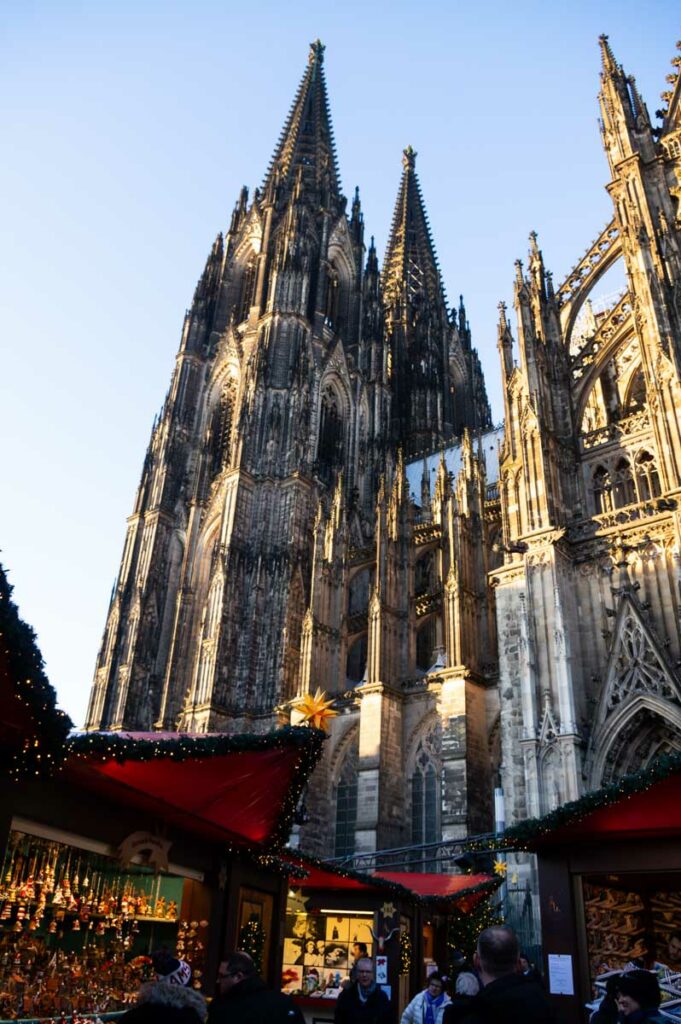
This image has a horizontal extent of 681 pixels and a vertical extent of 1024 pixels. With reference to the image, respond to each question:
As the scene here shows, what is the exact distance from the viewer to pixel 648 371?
18.7 meters

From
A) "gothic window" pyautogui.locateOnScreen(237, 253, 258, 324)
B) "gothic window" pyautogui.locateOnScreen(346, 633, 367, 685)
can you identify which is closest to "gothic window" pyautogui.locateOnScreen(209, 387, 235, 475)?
"gothic window" pyautogui.locateOnScreen(237, 253, 258, 324)

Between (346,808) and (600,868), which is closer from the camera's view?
(600,868)

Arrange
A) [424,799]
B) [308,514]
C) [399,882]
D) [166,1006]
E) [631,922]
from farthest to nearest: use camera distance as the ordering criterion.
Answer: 1. [308,514]
2. [424,799]
3. [399,882]
4. [631,922]
5. [166,1006]

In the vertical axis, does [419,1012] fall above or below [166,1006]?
below

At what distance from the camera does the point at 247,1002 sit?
165 inches

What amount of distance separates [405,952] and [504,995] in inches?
474

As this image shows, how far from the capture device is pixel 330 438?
4006 cm

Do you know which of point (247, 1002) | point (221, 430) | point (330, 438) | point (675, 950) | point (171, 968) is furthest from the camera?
point (221, 430)

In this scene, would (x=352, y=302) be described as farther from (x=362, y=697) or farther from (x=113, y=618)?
(x=362, y=697)

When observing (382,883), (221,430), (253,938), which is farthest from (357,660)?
(253,938)

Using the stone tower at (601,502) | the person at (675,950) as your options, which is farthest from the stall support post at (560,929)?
the stone tower at (601,502)

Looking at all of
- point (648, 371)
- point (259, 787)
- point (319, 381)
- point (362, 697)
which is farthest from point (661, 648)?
point (319, 381)

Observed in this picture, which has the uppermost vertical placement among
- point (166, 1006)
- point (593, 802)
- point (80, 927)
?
point (593, 802)

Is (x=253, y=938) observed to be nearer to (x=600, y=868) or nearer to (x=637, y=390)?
(x=600, y=868)
